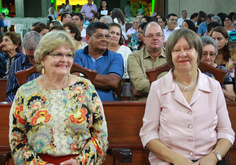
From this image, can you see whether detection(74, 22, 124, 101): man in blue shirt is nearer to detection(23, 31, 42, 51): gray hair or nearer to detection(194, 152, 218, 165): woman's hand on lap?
detection(23, 31, 42, 51): gray hair

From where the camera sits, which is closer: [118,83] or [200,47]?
[200,47]

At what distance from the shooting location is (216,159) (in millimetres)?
1604

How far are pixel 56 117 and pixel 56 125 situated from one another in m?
0.04

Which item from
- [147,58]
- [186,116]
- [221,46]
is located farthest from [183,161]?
[221,46]

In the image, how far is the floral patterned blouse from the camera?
1583 mm

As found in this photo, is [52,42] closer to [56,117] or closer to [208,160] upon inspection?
[56,117]

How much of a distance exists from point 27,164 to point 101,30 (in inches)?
66.5

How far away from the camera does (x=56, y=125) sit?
62.5 inches

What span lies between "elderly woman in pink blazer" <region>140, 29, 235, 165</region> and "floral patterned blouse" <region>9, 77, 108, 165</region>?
0.32 m

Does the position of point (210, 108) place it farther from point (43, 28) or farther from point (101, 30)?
point (43, 28)

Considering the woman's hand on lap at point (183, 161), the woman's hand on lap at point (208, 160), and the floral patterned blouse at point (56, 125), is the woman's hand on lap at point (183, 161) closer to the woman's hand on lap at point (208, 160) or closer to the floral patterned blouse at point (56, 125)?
the woman's hand on lap at point (208, 160)

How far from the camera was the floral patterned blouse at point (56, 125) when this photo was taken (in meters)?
1.58

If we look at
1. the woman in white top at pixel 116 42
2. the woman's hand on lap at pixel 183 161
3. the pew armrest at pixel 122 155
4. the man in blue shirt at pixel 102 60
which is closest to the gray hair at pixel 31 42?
the man in blue shirt at pixel 102 60

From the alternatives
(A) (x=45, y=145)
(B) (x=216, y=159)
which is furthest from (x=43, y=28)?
(B) (x=216, y=159)
